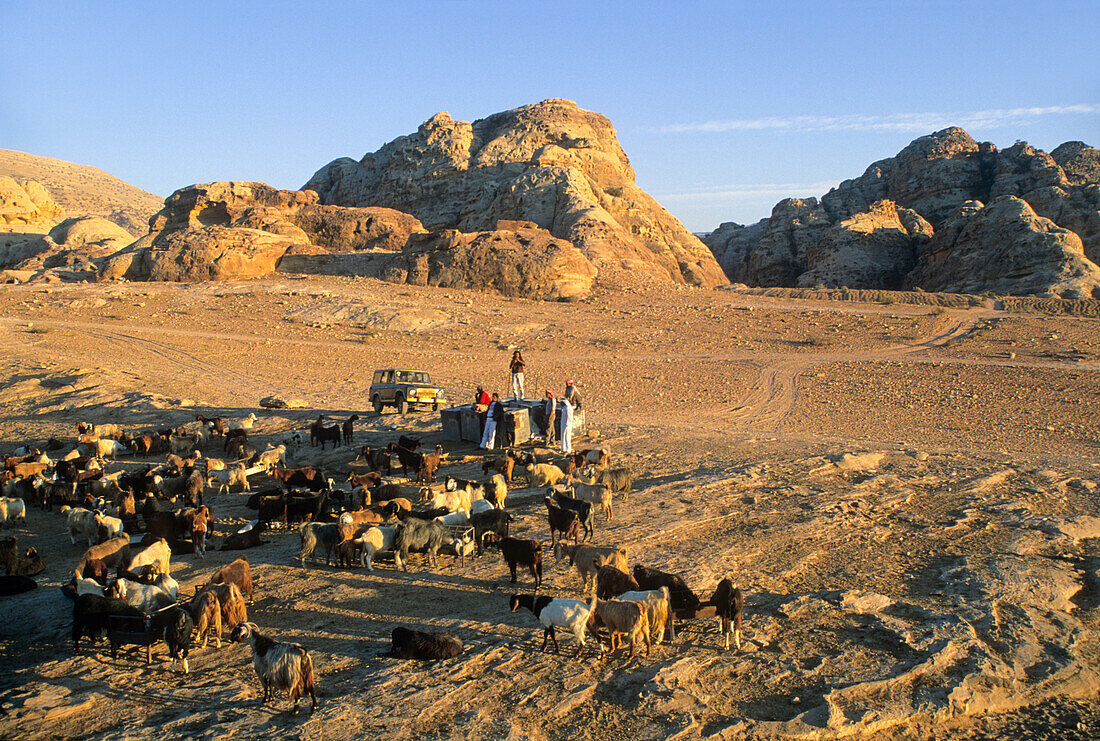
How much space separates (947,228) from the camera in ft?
171

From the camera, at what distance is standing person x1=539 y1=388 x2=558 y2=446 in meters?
16.4

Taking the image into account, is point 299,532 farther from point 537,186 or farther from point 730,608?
point 537,186

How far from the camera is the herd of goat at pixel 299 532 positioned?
23.5 feet

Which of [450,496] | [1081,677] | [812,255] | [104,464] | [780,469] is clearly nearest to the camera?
[1081,677]

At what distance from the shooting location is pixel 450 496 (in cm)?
1147

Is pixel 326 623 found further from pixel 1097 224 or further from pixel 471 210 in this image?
pixel 1097 224

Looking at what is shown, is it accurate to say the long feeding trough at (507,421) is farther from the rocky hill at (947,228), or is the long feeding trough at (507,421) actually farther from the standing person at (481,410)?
the rocky hill at (947,228)

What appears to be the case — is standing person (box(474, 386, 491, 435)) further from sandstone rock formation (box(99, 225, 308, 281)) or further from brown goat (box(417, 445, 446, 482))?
sandstone rock formation (box(99, 225, 308, 281))

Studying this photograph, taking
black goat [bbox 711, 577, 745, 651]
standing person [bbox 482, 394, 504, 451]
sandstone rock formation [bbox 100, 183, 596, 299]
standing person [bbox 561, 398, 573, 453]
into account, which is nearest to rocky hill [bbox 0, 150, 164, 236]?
sandstone rock formation [bbox 100, 183, 596, 299]

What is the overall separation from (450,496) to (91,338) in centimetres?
2820

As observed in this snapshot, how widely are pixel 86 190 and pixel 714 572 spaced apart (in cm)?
15074

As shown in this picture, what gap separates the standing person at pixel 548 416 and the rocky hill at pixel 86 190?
99782 mm

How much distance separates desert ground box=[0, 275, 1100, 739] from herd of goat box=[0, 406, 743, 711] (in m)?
0.27

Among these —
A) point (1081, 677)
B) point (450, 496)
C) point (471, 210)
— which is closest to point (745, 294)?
point (471, 210)
